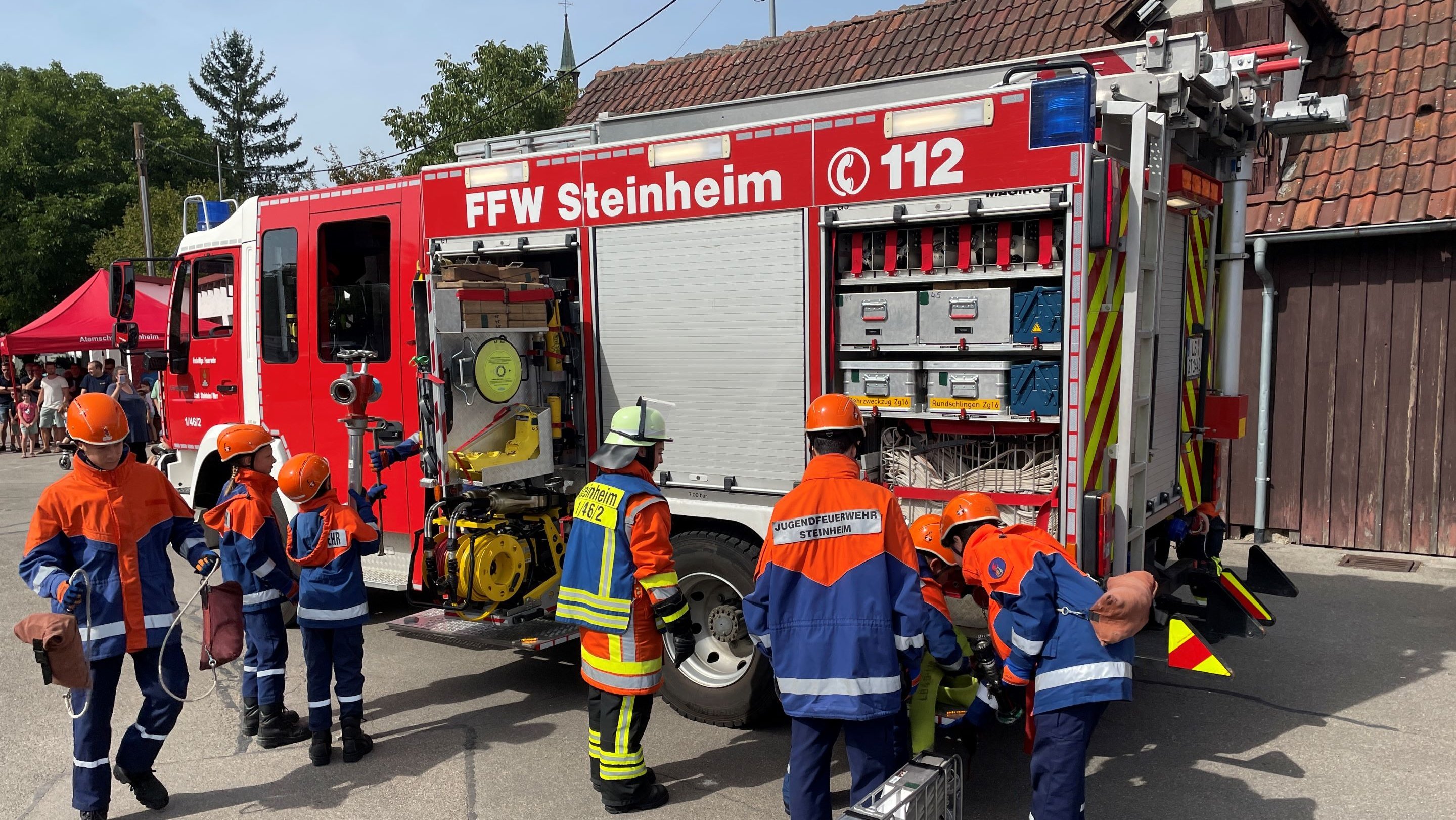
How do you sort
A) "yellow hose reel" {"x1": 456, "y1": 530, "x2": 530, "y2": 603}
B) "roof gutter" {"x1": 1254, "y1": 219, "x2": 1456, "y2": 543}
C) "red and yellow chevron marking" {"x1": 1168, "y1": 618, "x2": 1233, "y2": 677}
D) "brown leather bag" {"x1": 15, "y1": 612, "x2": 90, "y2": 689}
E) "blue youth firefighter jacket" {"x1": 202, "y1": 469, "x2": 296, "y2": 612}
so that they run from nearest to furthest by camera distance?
"brown leather bag" {"x1": 15, "y1": 612, "x2": 90, "y2": 689} < "red and yellow chevron marking" {"x1": 1168, "y1": 618, "x2": 1233, "y2": 677} < "blue youth firefighter jacket" {"x1": 202, "y1": 469, "x2": 296, "y2": 612} < "yellow hose reel" {"x1": 456, "y1": 530, "x2": 530, "y2": 603} < "roof gutter" {"x1": 1254, "y1": 219, "x2": 1456, "y2": 543}

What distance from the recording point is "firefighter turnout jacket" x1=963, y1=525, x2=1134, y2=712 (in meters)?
3.43

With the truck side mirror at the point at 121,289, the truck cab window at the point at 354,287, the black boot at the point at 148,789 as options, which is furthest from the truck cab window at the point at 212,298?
the black boot at the point at 148,789

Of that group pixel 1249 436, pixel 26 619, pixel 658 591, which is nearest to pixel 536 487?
pixel 658 591

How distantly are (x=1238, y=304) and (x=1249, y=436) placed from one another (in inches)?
A: 158

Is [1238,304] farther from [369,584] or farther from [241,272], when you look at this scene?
[241,272]

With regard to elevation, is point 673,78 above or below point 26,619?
above

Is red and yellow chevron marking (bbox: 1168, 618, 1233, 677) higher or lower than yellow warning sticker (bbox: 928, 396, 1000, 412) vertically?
lower

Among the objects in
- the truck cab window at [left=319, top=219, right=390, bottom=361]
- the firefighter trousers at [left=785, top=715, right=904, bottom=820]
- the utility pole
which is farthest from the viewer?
the utility pole

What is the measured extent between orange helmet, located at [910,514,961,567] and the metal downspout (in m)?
5.87

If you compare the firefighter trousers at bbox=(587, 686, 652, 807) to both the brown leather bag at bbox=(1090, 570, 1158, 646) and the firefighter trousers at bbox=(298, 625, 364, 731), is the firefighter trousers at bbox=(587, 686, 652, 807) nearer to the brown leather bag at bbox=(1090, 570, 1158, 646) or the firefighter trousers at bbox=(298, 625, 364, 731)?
the firefighter trousers at bbox=(298, 625, 364, 731)

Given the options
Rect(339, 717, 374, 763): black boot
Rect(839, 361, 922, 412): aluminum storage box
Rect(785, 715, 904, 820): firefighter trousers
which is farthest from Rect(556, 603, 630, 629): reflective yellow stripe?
Rect(839, 361, 922, 412): aluminum storage box

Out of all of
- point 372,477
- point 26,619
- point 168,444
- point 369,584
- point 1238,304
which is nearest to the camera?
point 26,619

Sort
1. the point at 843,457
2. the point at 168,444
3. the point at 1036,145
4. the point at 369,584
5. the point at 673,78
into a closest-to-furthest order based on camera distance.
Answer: the point at 843,457 < the point at 1036,145 < the point at 369,584 < the point at 168,444 < the point at 673,78

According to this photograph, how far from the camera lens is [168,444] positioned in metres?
8.20
